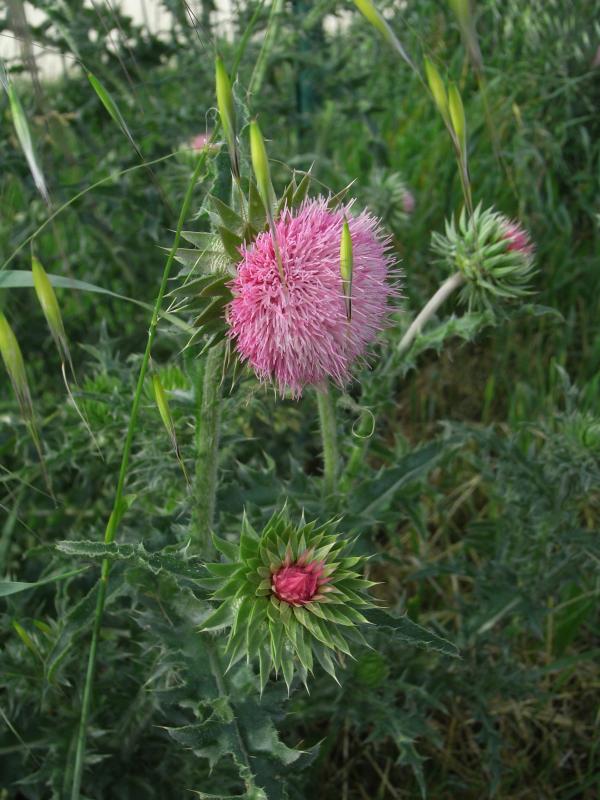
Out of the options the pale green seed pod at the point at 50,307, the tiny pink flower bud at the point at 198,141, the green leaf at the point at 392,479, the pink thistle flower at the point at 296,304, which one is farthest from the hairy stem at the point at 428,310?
the tiny pink flower bud at the point at 198,141

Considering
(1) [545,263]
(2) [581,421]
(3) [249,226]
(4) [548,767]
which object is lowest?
(4) [548,767]

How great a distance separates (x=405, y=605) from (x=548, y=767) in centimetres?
64

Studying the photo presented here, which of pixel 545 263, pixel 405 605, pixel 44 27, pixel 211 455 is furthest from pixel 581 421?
pixel 44 27

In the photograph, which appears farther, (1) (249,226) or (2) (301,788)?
(2) (301,788)

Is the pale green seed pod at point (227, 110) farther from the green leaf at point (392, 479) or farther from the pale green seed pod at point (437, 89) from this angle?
the green leaf at point (392, 479)

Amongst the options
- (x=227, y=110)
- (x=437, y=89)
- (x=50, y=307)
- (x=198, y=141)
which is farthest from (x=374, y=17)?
(x=198, y=141)

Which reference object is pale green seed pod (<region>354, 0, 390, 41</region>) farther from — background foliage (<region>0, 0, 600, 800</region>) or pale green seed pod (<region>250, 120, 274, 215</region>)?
pale green seed pod (<region>250, 120, 274, 215</region>)

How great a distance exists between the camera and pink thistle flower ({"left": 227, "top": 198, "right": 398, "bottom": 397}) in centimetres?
159

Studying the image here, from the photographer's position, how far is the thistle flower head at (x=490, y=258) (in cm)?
220

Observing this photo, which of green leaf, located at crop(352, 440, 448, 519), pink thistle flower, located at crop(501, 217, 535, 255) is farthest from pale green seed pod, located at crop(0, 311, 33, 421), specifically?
pink thistle flower, located at crop(501, 217, 535, 255)

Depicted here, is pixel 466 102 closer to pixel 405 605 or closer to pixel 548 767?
pixel 405 605

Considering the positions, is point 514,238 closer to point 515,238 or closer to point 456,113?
point 515,238

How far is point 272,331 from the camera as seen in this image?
1.60m

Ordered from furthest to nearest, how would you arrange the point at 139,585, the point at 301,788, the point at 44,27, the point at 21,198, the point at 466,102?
the point at 466,102, the point at 21,198, the point at 44,27, the point at 301,788, the point at 139,585
